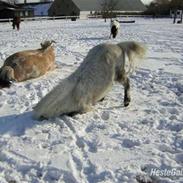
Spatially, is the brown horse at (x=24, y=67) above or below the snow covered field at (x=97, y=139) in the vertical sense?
above

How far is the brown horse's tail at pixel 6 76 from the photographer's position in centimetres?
898

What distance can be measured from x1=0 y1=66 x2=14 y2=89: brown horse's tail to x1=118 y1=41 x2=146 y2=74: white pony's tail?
2.95 m

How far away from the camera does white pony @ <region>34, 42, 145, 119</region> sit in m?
6.57

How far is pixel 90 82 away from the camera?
22.3ft

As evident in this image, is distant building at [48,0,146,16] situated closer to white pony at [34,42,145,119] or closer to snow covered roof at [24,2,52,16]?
snow covered roof at [24,2,52,16]

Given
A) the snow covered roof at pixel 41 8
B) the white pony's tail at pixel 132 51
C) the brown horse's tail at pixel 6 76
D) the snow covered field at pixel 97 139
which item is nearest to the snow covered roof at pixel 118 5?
the snow covered roof at pixel 41 8

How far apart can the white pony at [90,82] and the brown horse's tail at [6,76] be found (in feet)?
8.37

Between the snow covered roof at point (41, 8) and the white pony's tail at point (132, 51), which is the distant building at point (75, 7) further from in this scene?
the white pony's tail at point (132, 51)

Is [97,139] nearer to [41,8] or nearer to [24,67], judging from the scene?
[24,67]

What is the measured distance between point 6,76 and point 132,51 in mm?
3187

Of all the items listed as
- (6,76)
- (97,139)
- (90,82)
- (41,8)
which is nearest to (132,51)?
(90,82)

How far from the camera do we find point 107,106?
7.32m

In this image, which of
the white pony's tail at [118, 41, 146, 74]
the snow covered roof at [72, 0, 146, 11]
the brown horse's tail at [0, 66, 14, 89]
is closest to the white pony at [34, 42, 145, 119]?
the white pony's tail at [118, 41, 146, 74]

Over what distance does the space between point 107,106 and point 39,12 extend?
79293mm
